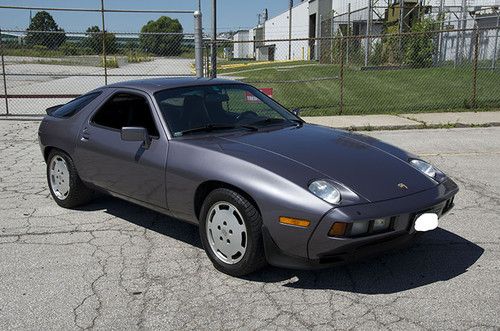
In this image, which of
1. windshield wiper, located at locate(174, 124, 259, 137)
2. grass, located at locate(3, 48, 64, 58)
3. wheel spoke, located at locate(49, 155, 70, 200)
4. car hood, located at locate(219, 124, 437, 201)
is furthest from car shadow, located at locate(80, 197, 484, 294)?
grass, located at locate(3, 48, 64, 58)

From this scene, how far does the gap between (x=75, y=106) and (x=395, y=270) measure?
367cm

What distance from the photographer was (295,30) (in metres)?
55.5

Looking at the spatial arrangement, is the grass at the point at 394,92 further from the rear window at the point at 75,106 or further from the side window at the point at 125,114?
the side window at the point at 125,114

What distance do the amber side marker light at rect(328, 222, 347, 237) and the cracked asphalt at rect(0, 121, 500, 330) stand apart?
1.62 ft

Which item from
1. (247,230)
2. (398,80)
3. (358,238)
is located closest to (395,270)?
Result: (358,238)

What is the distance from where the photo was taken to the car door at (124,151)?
14.5 feet

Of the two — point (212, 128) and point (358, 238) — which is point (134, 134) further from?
point (358, 238)

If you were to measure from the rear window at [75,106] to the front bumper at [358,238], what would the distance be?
2.84 m

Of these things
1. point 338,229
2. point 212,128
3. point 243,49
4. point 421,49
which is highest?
point 243,49

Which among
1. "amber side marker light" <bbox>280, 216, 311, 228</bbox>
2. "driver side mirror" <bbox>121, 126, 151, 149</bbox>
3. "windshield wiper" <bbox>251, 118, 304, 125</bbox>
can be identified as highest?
"windshield wiper" <bbox>251, 118, 304, 125</bbox>

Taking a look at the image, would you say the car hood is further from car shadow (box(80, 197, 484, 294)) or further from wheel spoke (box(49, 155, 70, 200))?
wheel spoke (box(49, 155, 70, 200))

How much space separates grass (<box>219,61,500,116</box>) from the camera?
13.4 meters

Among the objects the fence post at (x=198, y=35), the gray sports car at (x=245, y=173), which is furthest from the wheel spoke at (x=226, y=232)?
the fence post at (x=198, y=35)

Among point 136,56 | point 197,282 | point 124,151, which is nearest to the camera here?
point 197,282
